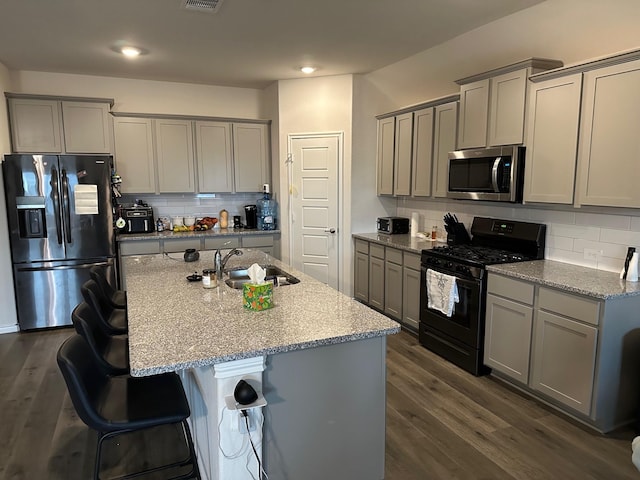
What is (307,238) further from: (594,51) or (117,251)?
(594,51)

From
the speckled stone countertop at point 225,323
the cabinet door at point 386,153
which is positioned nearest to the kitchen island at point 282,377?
the speckled stone countertop at point 225,323

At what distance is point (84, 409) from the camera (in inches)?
66.0

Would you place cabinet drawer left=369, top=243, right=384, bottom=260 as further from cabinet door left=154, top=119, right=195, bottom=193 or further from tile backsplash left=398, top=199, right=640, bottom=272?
cabinet door left=154, top=119, right=195, bottom=193

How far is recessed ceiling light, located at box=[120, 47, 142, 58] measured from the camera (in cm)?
399

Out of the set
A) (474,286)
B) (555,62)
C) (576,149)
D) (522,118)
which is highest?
(555,62)

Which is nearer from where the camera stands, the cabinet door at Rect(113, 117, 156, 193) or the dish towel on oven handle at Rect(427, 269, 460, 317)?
the dish towel on oven handle at Rect(427, 269, 460, 317)

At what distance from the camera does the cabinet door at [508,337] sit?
9.85 feet

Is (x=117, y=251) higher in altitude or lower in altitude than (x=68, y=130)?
lower

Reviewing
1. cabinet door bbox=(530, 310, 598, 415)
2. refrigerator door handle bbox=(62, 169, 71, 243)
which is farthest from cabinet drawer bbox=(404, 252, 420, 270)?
refrigerator door handle bbox=(62, 169, 71, 243)

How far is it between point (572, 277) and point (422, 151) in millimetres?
2066

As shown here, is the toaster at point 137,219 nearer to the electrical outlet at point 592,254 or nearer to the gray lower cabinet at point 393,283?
the gray lower cabinet at point 393,283

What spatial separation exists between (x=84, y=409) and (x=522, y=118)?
3.28m

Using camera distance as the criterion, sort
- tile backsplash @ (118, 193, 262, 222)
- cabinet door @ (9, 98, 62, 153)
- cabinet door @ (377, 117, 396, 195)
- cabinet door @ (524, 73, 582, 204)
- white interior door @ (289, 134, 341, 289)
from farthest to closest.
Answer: tile backsplash @ (118, 193, 262, 222)
white interior door @ (289, 134, 341, 289)
cabinet door @ (377, 117, 396, 195)
cabinet door @ (9, 98, 62, 153)
cabinet door @ (524, 73, 582, 204)

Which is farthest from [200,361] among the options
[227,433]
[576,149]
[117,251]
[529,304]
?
[117,251]
